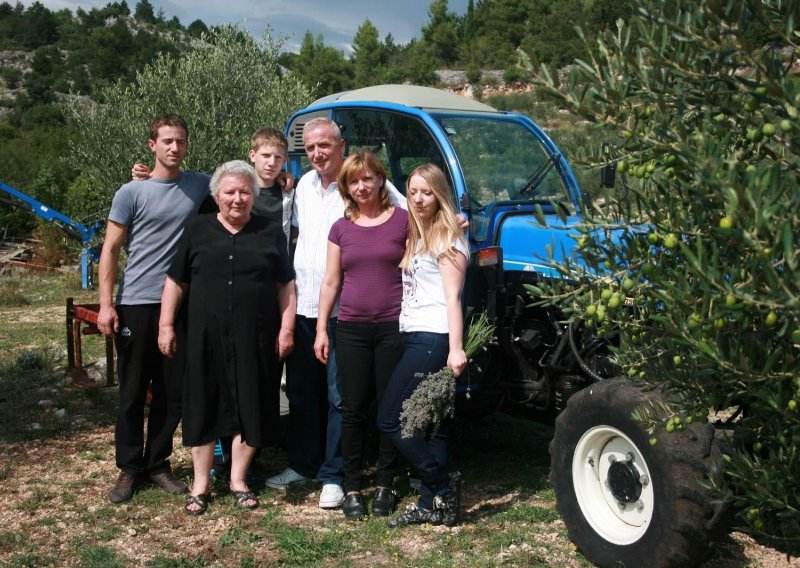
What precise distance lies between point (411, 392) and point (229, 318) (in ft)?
3.47

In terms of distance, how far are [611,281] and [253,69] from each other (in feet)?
49.9

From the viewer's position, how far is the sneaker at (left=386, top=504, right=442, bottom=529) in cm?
437

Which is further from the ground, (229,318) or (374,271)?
(374,271)

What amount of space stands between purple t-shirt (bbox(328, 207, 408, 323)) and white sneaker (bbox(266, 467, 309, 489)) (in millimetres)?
1182

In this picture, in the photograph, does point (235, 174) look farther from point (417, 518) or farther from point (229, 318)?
point (417, 518)

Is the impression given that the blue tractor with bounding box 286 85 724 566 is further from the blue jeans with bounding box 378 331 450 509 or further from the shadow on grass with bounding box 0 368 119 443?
the shadow on grass with bounding box 0 368 119 443

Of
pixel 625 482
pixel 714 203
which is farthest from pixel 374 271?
pixel 714 203

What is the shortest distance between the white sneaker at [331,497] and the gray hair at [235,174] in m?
1.65

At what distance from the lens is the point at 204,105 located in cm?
1627

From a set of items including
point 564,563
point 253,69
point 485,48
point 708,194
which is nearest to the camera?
point 708,194

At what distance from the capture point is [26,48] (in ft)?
227

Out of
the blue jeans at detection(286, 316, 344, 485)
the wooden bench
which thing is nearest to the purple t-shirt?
the blue jeans at detection(286, 316, 344, 485)

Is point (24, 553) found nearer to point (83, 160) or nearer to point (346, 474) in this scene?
point (346, 474)

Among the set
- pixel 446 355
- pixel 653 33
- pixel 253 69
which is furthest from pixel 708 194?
pixel 253 69
